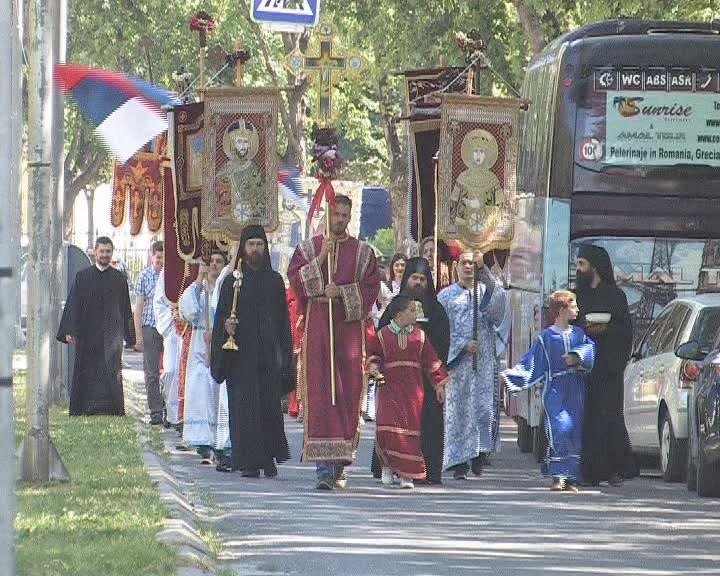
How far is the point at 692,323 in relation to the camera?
18406 millimetres

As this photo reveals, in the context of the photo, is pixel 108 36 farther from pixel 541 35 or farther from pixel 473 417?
pixel 473 417

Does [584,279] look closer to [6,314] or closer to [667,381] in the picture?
[667,381]

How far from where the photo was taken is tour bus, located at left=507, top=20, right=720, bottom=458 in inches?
819

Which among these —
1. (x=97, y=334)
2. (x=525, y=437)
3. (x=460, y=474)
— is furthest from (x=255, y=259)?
(x=97, y=334)

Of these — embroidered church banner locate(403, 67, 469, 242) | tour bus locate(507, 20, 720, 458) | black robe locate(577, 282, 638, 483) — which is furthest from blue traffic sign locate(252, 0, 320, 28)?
black robe locate(577, 282, 638, 483)

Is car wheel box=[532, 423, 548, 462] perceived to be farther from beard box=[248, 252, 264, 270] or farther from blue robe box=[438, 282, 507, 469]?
beard box=[248, 252, 264, 270]

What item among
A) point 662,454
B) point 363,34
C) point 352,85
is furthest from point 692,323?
point 352,85

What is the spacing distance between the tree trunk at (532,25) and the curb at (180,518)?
10.2 m

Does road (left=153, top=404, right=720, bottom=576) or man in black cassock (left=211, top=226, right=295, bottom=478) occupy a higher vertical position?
man in black cassock (left=211, top=226, right=295, bottom=478)

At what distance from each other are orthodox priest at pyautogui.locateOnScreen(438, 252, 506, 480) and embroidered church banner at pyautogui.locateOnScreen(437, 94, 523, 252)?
71 centimetres

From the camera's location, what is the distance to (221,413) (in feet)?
65.0

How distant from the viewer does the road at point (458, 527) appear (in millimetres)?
12391

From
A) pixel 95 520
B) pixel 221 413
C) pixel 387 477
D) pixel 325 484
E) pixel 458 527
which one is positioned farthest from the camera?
pixel 221 413

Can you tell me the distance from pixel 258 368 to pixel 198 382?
6.44 feet
